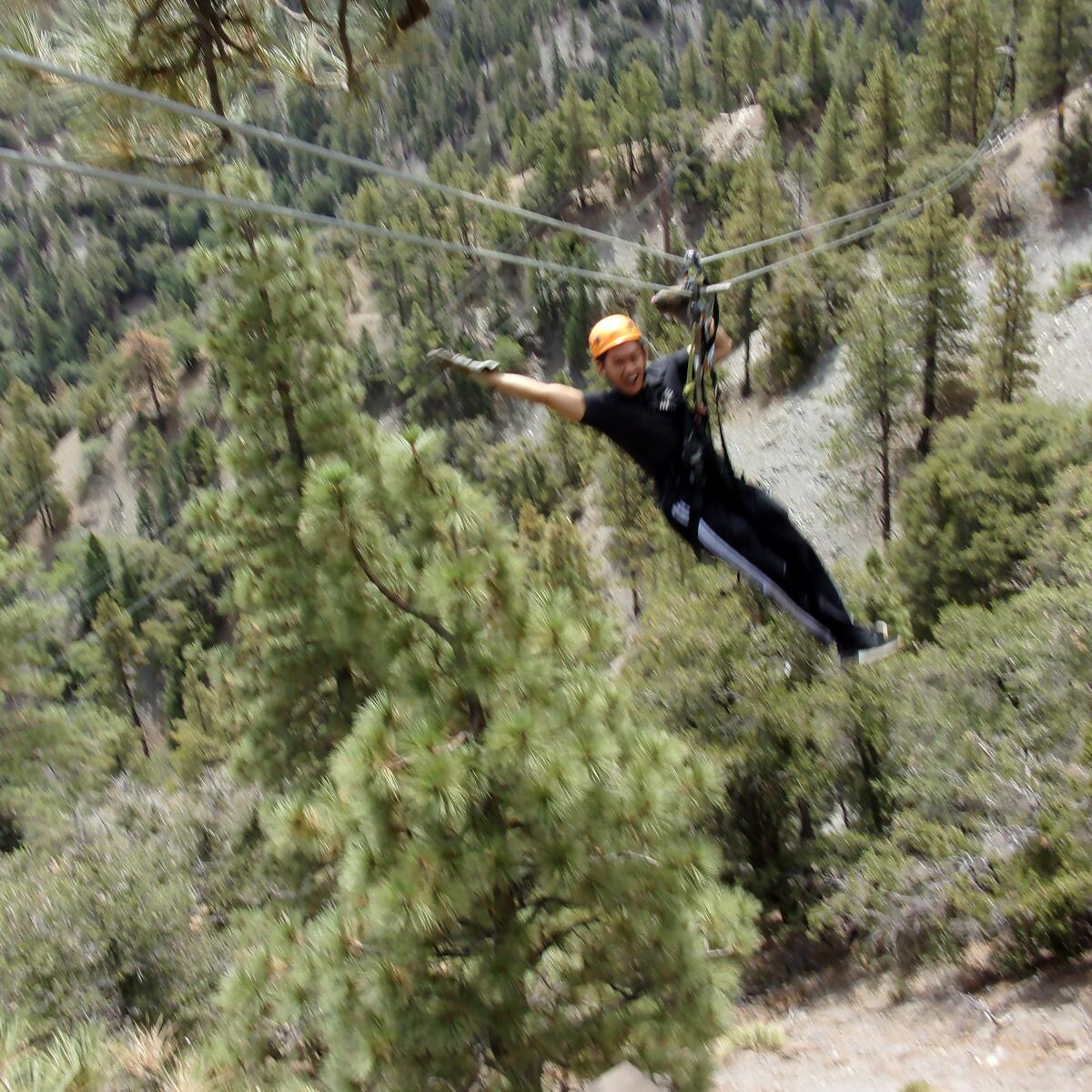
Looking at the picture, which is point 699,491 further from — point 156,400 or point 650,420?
point 156,400

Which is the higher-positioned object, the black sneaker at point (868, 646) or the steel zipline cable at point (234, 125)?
the steel zipline cable at point (234, 125)

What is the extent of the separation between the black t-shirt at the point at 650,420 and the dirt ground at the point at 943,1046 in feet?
16.4

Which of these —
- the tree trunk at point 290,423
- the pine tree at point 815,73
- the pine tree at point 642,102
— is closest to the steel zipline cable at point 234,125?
the tree trunk at point 290,423

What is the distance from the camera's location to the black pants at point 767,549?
189 inches

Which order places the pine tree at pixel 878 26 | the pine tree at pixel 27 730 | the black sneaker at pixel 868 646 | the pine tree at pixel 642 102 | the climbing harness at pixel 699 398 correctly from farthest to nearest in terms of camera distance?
the pine tree at pixel 878 26 → the pine tree at pixel 642 102 → the pine tree at pixel 27 730 → the black sneaker at pixel 868 646 → the climbing harness at pixel 699 398

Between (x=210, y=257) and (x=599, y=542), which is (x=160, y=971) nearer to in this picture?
(x=210, y=257)

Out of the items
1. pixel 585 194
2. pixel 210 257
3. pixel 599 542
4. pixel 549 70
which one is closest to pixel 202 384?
pixel 585 194

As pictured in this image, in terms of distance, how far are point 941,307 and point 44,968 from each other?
27919 mm

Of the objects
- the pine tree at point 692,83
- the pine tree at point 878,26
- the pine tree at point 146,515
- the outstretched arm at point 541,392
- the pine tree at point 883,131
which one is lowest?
the pine tree at point 146,515

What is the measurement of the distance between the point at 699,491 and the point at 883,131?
4183 cm

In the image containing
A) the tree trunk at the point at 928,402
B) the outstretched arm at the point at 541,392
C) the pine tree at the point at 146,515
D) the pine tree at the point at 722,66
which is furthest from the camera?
the pine tree at the point at 722,66

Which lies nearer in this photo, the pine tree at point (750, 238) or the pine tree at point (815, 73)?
the pine tree at point (750, 238)

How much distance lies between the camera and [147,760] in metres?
Result: 31.8

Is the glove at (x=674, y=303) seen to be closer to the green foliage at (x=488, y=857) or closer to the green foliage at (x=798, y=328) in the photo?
the green foliage at (x=488, y=857)
